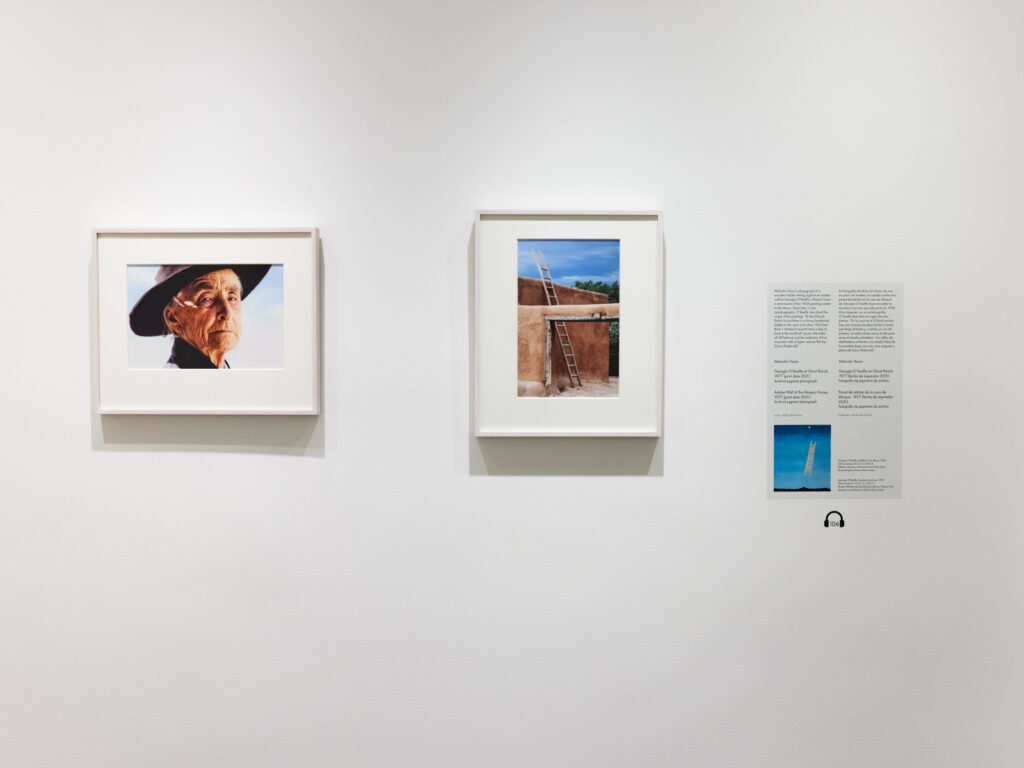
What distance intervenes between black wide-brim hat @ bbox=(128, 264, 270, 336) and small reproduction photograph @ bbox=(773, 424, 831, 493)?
1.01m

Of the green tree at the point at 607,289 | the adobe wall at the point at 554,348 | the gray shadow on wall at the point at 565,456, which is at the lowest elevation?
the gray shadow on wall at the point at 565,456

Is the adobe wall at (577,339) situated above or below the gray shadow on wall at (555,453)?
above

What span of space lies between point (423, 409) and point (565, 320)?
1.01ft

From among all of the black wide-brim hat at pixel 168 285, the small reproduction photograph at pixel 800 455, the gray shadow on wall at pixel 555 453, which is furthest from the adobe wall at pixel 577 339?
the black wide-brim hat at pixel 168 285

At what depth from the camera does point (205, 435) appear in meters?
1.19

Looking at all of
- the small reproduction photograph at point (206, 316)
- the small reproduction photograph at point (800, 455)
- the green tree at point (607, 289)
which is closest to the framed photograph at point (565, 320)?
the green tree at point (607, 289)

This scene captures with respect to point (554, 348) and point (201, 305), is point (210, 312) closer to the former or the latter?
point (201, 305)

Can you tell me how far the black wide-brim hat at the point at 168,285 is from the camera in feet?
3.79

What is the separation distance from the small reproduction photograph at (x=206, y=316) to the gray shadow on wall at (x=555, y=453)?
A: 366 mm

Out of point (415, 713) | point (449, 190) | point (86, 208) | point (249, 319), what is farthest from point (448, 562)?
point (86, 208)

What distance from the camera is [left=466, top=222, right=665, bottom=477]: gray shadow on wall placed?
1.18m

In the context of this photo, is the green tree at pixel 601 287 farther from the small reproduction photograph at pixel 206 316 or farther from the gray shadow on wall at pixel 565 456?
the small reproduction photograph at pixel 206 316

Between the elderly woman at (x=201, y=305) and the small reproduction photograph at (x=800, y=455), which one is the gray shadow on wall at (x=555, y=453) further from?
the elderly woman at (x=201, y=305)

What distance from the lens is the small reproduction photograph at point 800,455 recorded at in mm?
1197
